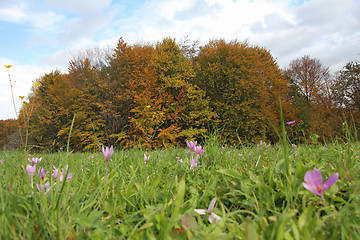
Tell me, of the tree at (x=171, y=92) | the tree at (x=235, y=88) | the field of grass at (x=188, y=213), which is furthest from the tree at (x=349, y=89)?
the field of grass at (x=188, y=213)

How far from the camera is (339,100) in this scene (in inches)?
764

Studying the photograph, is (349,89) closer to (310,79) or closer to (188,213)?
(310,79)

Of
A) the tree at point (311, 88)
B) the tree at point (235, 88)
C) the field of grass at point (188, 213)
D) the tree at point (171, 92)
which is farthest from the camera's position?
the tree at point (311, 88)

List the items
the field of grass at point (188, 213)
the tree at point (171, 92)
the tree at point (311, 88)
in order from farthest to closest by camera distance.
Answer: the tree at point (311, 88) < the tree at point (171, 92) < the field of grass at point (188, 213)

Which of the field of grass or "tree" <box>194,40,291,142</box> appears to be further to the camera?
"tree" <box>194,40,291,142</box>

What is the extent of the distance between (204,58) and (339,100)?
42.6 ft

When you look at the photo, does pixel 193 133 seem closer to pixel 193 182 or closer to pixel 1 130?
pixel 193 182

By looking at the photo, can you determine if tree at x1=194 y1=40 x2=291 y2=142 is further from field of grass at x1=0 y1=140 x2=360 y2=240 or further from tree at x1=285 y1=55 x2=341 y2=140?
field of grass at x1=0 y1=140 x2=360 y2=240

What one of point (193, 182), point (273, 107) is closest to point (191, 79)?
point (273, 107)

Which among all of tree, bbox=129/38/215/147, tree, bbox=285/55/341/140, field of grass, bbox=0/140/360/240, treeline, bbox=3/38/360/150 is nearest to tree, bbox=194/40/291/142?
treeline, bbox=3/38/360/150

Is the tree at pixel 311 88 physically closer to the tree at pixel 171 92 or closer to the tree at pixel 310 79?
the tree at pixel 310 79

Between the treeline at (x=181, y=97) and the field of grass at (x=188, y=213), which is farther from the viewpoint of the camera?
the treeline at (x=181, y=97)

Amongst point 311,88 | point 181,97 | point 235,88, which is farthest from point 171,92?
point 311,88

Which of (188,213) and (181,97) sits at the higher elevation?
(181,97)
